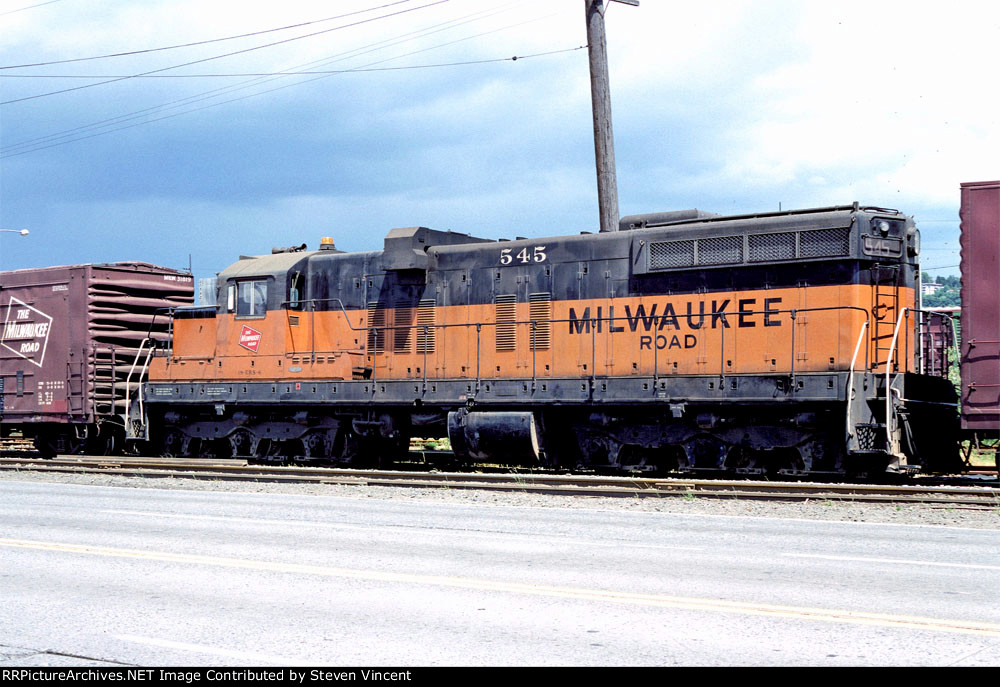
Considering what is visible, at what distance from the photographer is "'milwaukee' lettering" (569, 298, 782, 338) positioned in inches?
627

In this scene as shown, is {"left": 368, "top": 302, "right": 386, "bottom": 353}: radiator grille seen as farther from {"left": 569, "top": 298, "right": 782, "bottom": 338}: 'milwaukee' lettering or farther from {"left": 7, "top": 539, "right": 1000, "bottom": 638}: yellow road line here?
{"left": 7, "top": 539, "right": 1000, "bottom": 638}: yellow road line

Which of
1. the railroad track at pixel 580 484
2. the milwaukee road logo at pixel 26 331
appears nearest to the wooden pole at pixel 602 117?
the railroad track at pixel 580 484

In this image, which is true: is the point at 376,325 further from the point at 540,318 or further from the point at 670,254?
the point at 670,254

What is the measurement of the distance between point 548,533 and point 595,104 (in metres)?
11.7

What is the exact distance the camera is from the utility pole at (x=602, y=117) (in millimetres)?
19797

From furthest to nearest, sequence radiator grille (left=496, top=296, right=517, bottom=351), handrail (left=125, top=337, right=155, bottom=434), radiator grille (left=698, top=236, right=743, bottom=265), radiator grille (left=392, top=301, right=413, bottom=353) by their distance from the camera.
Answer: handrail (left=125, top=337, right=155, bottom=434)
radiator grille (left=392, top=301, right=413, bottom=353)
radiator grille (left=496, top=296, right=517, bottom=351)
radiator grille (left=698, top=236, right=743, bottom=265)

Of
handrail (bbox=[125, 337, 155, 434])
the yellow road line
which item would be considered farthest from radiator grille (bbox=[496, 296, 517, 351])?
the yellow road line

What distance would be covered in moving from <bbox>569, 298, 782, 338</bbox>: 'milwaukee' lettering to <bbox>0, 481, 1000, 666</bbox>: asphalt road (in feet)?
15.8

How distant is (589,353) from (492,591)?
10365 mm

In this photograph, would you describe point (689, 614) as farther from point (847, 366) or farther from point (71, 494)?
point (71, 494)

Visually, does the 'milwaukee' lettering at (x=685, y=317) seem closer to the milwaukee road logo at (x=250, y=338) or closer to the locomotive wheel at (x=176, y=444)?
the milwaukee road logo at (x=250, y=338)

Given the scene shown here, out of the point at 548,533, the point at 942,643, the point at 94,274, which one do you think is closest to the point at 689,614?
the point at 942,643

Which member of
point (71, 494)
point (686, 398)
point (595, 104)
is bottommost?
point (71, 494)
